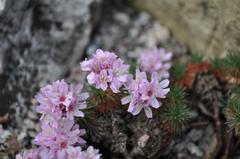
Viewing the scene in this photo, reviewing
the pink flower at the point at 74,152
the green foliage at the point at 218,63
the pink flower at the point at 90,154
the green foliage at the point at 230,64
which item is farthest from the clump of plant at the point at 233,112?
the pink flower at the point at 74,152

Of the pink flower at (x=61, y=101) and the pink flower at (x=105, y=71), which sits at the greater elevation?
the pink flower at (x=105, y=71)

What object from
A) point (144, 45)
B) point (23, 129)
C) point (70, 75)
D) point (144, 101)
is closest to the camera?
point (144, 101)

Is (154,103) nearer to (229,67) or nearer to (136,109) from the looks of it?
(136,109)

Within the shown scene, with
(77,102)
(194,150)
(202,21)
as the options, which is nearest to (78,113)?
(77,102)

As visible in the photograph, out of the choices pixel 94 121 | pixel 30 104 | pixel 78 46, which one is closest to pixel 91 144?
pixel 94 121

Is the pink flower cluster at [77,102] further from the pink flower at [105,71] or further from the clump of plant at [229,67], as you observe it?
the clump of plant at [229,67]

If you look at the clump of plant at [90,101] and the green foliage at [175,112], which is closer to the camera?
the clump of plant at [90,101]

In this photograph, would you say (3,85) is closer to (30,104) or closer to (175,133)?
(30,104)
